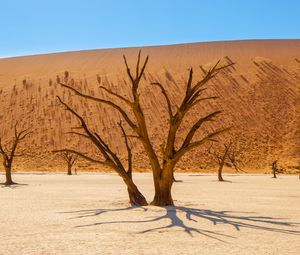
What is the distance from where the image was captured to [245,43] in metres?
106

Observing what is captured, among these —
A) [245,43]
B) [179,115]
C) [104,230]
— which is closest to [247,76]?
[245,43]

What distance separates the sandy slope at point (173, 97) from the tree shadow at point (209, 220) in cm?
4439

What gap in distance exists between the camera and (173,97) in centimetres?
7388

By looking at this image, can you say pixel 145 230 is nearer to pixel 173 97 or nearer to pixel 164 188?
pixel 164 188

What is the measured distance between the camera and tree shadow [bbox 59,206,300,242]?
9852mm

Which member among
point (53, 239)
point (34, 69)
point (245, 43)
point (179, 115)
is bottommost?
point (53, 239)

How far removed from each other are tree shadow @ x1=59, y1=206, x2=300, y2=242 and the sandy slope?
1748 inches

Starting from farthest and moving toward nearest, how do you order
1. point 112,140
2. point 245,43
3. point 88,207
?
point 245,43
point 112,140
point 88,207

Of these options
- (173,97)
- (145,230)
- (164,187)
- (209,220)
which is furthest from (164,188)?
(173,97)

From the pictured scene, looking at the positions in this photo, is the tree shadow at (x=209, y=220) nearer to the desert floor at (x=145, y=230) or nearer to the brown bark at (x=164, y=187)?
the desert floor at (x=145, y=230)

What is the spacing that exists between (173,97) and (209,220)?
62849 millimetres

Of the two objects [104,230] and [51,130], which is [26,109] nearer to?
[51,130]

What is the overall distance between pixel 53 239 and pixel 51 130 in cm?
6045

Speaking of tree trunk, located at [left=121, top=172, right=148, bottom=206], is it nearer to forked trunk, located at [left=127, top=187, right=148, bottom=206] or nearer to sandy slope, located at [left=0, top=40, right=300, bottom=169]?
forked trunk, located at [left=127, top=187, right=148, bottom=206]
